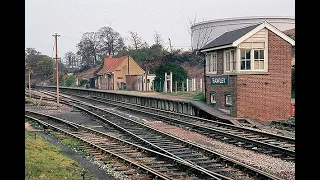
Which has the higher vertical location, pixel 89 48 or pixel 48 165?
pixel 89 48

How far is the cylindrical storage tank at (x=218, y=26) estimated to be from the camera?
171ft

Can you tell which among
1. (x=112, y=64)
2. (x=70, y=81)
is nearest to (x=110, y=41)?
(x=70, y=81)

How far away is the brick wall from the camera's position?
1938 cm

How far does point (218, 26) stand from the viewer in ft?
203

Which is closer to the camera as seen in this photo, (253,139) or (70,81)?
(253,139)

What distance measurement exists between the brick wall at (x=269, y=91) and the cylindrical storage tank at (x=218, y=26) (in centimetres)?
3409

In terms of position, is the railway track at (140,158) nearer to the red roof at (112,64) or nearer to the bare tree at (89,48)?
the red roof at (112,64)

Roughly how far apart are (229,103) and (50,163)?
42.4ft

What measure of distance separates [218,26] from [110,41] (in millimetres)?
22308

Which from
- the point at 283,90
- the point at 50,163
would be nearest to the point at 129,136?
the point at 50,163

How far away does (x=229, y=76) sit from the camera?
20.1m

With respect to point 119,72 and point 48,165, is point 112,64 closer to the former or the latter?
point 119,72
